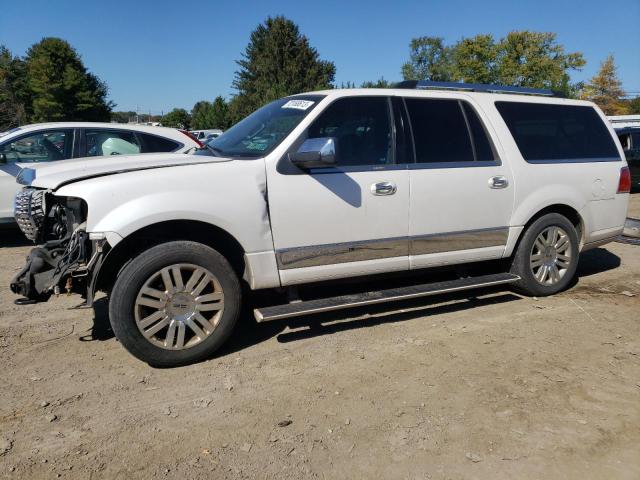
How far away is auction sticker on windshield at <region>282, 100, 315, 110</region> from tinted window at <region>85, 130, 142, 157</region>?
3.86 m

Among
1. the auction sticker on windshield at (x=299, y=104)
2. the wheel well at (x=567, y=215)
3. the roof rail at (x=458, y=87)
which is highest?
the roof rail at (x=458, y=87)

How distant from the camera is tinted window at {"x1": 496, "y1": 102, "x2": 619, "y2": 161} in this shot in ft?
16.4

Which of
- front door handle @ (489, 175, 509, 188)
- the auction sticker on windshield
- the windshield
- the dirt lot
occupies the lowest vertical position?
the dirt lot

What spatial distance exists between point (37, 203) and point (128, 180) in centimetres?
97

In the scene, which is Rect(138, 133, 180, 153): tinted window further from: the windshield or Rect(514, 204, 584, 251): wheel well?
Rect(514, 204, 584, 251): wheel well

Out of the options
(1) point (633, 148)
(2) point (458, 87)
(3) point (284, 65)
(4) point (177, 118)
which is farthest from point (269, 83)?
(2) point (458, 87)

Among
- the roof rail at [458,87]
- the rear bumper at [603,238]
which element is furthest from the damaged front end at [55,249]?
the rear bumper at [603,238]

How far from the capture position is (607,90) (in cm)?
6128

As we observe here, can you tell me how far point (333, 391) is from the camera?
3416 mm

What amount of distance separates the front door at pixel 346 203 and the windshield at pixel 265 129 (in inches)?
7.6

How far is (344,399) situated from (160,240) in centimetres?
170

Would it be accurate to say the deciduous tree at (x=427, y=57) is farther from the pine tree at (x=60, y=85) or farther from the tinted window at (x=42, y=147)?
the tinted window at (x=42, y=147)

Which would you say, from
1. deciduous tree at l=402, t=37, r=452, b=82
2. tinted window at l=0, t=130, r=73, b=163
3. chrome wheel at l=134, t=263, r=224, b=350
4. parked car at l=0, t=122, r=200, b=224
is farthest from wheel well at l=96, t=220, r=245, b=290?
deciduous tree at l=402, t=37, r=452, b=82

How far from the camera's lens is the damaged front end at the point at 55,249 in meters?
3.54
